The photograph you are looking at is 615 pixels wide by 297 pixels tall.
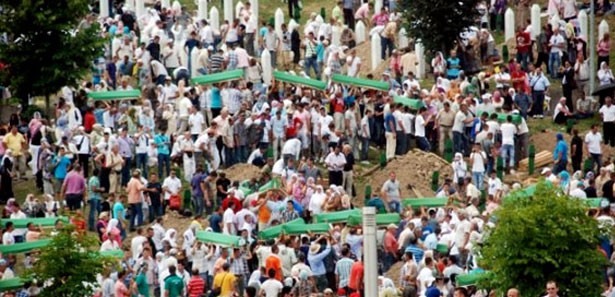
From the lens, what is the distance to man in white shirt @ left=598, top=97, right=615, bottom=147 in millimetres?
61156

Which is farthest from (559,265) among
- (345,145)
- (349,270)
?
(345,145)

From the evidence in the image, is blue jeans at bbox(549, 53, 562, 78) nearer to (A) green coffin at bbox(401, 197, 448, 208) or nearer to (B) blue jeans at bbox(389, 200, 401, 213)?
(B) blue jeans at bbox(389, 200, 401, 213)

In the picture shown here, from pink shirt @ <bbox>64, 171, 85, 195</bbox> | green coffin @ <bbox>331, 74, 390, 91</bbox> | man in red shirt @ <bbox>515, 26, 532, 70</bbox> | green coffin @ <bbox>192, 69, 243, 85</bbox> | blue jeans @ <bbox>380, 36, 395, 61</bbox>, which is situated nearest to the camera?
pink shirt @ <bbox>64, 171, 85, 195</bbox>

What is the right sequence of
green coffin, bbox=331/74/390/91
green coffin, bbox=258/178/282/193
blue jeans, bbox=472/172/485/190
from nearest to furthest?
green coffin, bbox=258/178/282/193 → blue jeans, bbox=472/172/485/190 → green coffin, bbox=331/74/390/91

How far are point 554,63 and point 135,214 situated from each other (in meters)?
14.7

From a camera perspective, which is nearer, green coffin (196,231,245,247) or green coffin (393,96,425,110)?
green coffin (196,231,245,247)

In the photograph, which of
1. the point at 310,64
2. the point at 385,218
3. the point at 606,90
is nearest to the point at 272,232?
the point at 385,218

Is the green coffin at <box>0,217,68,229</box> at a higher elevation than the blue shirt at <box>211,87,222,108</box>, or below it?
below

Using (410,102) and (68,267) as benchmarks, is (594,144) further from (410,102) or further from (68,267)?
(68,267)

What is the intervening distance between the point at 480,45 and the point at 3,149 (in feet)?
48.4

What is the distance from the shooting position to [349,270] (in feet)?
167

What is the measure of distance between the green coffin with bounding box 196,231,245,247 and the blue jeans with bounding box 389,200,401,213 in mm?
5837

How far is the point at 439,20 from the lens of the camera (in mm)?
Result: 66812

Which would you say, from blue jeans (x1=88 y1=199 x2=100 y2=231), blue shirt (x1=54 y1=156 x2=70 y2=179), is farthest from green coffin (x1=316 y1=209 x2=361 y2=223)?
blue shirt (x1=54 y1=156 x2=70 y2=179)
